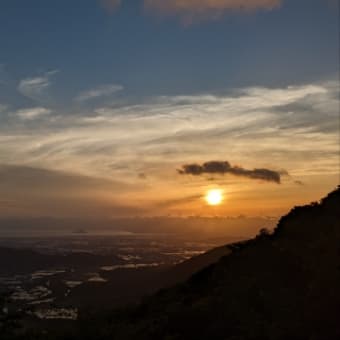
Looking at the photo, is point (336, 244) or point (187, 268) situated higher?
point (336, 244)

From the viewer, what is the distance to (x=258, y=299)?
35.5 metres

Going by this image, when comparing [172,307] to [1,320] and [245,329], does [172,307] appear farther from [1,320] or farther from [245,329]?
[1,320]

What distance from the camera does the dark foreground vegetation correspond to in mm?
31266

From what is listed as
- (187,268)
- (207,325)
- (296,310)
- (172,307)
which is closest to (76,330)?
(172,307)

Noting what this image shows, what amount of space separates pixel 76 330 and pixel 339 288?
18.0 metres

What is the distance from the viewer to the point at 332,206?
48.2 meters

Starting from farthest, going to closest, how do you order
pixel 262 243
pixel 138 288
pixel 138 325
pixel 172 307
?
pixel 138 288, pixel 262 243, pixel 172 307, pixel 138 325

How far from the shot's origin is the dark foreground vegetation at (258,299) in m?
31.3

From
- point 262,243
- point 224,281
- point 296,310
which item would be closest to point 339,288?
point 296,310

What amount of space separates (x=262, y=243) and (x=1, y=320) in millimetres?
23241

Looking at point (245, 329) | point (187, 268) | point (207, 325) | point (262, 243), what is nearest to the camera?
point (245, 329)

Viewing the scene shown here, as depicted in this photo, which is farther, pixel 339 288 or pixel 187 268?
pixel 187 268

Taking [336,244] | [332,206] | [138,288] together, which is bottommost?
[138,288]

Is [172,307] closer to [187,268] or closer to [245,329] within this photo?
[245,329]
